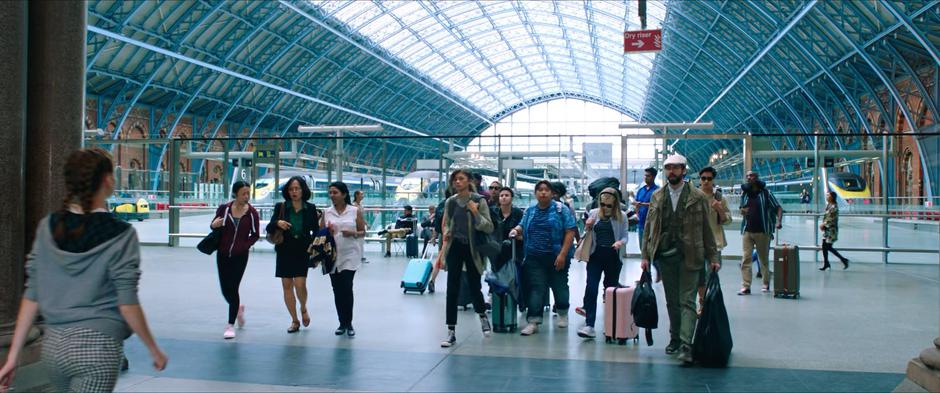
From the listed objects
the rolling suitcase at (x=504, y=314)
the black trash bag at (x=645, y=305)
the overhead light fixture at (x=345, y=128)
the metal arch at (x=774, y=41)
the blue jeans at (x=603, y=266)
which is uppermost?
the metal arch at (x=774, y=41)

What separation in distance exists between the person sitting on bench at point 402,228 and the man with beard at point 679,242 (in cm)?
1035

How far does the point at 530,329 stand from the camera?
7281mm

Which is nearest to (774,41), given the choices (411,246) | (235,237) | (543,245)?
(411,246)

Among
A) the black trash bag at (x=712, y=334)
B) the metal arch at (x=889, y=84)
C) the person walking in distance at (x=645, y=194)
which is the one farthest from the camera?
the metal arch at (x=889, y=84)

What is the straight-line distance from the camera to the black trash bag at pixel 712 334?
5820 millimetres

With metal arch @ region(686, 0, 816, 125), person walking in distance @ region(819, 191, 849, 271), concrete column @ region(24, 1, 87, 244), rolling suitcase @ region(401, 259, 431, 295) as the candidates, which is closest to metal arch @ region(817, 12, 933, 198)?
metal arch @ region(686, 0, 816, 125)

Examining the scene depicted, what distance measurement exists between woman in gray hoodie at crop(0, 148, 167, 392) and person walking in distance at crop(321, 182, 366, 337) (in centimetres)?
432

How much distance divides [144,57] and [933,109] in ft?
101

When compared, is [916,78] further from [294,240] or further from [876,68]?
[294,240]

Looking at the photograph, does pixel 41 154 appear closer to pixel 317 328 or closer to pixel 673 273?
pixel 317 328

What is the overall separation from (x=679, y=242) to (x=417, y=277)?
469 centimetres

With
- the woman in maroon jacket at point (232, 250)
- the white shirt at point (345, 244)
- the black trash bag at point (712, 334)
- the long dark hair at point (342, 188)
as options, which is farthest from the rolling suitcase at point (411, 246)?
the black trash bag at point (712, 334)

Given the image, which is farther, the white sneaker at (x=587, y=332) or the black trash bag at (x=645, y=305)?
the white sneaker at (x=587, y=332)

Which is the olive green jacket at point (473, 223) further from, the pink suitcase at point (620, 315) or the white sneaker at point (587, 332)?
the pink suitcase at point (620, 315)
